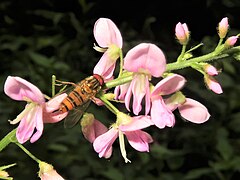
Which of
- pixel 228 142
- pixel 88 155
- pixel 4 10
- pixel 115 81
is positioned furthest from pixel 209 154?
pixel 115 81

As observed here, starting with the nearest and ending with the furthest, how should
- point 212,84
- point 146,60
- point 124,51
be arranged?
point 146,60 → point 212,84 → point 124,51

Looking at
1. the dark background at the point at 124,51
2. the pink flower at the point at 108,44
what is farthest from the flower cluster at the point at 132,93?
the dark background at the point at 124,51

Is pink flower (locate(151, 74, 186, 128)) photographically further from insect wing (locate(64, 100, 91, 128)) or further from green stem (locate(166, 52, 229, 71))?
insect wing (locate(64, 100, 91, 128))

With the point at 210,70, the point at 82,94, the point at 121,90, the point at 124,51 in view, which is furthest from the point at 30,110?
the point at 124,51

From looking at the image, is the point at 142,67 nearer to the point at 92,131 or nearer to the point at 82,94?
the point at 82,94

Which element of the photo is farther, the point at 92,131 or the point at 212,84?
the point at 92,131

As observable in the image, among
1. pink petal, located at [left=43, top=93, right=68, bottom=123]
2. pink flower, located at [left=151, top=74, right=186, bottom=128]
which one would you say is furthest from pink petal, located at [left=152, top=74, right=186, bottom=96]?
pink petal, located at [left=43, top=93, right=68, bottom=123]

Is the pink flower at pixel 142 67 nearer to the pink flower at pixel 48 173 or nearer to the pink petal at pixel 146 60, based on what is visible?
the pink petal at pixel 146 60
